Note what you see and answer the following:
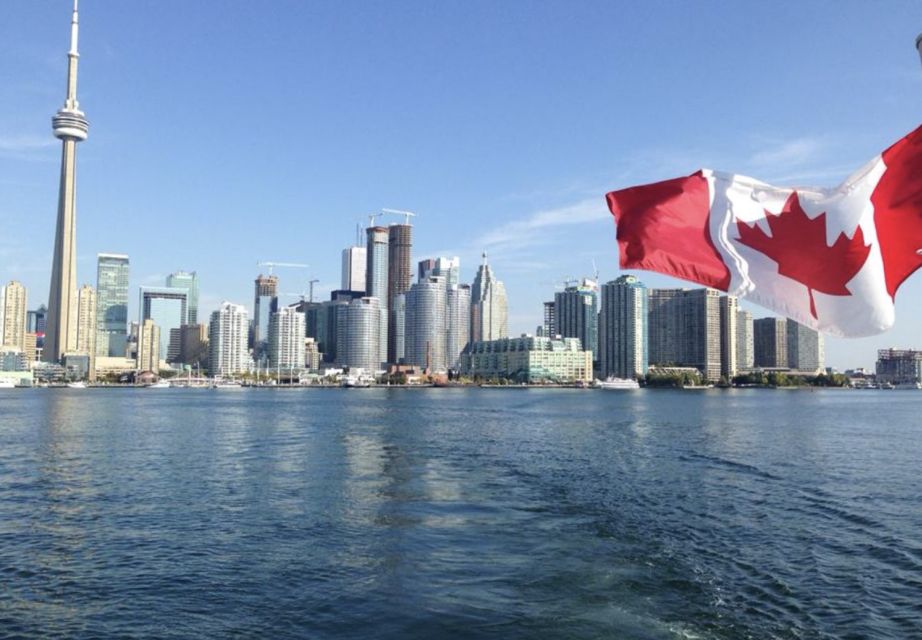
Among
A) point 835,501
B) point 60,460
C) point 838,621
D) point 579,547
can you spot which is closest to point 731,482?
point 835,501

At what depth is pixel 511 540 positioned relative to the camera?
20.1 meters

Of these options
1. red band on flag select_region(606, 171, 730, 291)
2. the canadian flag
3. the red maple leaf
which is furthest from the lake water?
the red maple leaf

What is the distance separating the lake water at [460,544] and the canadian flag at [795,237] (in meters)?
7.19

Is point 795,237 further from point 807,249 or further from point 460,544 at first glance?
point 460,544

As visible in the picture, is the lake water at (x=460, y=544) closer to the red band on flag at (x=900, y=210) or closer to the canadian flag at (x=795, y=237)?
the canadian flag at (x=795, y=237)

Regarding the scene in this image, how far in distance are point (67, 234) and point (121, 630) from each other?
199 metres

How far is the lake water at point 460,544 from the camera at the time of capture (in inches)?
555

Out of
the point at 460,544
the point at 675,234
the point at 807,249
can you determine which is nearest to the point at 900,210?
Result: the point at 807,249

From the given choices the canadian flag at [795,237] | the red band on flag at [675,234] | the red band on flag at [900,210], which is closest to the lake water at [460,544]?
the red band on flag at [675,234]

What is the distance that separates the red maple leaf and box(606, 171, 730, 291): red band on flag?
1.40 feet

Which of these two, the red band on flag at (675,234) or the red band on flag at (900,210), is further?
the red band on flag at (675,234)

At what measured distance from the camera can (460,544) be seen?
771 inches

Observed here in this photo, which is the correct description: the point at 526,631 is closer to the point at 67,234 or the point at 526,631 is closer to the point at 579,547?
the point at 579,547

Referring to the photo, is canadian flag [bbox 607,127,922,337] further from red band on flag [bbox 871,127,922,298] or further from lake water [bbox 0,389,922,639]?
lake water [bbox 0,389,922,639]
